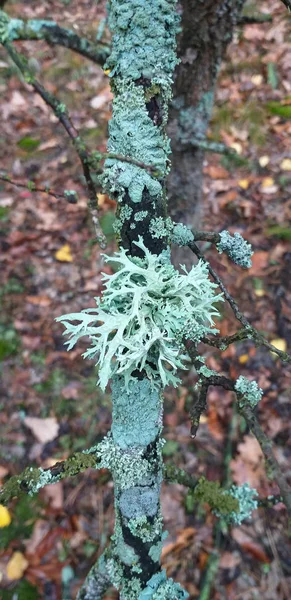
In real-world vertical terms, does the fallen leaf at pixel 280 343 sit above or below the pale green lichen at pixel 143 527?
below

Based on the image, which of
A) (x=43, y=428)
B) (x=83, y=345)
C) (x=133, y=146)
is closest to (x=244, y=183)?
(x=83, y=345)

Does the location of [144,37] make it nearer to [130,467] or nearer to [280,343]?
[130,467]

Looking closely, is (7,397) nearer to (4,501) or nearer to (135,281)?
(4,501)

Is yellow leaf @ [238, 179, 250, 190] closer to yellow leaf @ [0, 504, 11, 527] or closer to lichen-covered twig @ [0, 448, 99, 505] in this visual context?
yellow leaf @ [0, 504, 11, 527]

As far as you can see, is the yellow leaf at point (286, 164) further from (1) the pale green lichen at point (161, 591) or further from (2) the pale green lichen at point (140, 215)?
(1) the pale green lichen at point (161, 591)

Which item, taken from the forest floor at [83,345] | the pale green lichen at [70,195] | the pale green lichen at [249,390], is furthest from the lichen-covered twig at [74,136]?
the forest floor at [83,345]

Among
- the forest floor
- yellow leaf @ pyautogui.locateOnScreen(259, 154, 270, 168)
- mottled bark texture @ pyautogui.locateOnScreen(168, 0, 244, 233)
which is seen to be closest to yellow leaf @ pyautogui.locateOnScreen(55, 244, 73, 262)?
the forest floor
